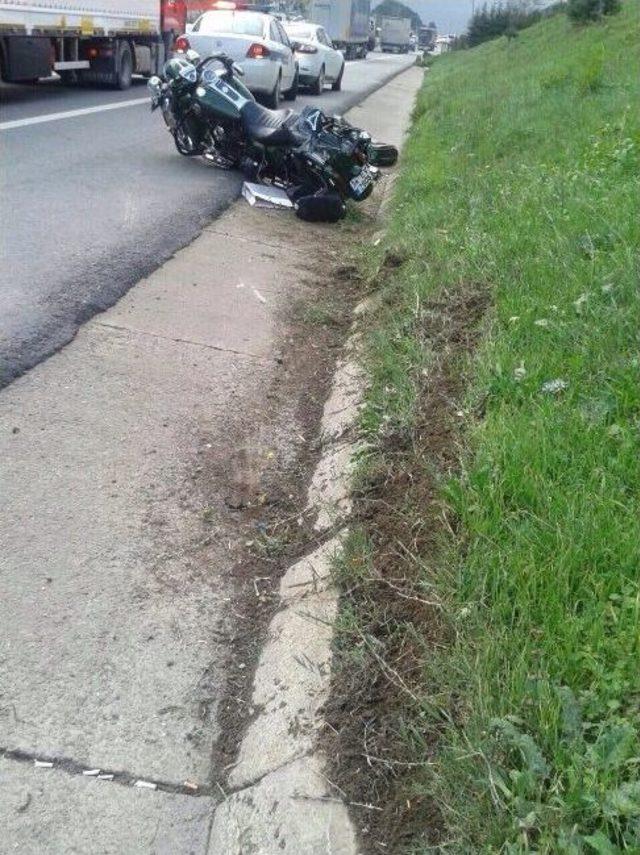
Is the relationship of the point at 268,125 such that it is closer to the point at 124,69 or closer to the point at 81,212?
the point at 81,212

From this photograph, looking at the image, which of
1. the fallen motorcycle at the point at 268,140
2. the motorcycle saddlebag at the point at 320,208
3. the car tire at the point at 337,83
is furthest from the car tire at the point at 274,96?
the motorcycle saddlebag at the point at 320,208

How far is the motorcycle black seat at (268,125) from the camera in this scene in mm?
9969

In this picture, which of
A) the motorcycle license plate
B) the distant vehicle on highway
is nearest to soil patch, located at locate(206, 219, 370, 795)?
the motorcycle license plate

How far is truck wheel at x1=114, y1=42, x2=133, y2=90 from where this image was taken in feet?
66.2

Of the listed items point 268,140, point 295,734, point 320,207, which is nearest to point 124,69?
point 268,140

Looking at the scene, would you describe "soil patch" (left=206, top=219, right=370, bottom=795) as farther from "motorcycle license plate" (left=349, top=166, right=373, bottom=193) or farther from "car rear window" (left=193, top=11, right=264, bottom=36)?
"car rear window" (left=193, top=11, right=264, bottom=36)

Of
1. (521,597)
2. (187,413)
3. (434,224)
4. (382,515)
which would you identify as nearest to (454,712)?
(521,597)

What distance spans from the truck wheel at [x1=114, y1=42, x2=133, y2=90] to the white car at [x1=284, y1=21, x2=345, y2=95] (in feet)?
12.5

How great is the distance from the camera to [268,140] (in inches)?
397

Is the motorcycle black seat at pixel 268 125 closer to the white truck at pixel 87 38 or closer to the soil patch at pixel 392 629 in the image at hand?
the soil patch at pixel 392 629

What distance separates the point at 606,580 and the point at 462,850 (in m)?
0.94

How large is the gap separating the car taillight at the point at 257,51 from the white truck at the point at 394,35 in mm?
68578

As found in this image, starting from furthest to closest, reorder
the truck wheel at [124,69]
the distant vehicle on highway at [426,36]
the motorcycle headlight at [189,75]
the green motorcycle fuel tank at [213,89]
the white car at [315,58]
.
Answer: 1. the distant vehicle on highway at [426,36]
2. the white car at [315,58]
3. the truck wheel at [124,69]
4. the motorcycle headlight at [189,75]
5. the green motorcycle fuel tank at [213,89]

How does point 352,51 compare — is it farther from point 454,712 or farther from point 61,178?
point 454,712
